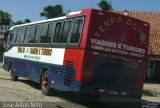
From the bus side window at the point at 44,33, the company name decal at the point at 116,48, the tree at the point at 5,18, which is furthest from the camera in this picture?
the tree at the point at 5,18


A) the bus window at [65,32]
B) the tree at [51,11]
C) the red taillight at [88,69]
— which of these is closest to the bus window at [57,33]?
the bus window at [65,32]

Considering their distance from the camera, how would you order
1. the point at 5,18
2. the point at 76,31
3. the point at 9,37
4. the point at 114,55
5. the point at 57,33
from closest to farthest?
the point at 114,55
the point at 76,31
the point at 57,33
the point at 9,37
the point at 5,18

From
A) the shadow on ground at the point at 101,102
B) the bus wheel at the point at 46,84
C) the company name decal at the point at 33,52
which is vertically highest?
the company name decal at the point at 33,52

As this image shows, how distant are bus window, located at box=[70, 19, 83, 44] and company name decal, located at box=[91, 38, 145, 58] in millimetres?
672

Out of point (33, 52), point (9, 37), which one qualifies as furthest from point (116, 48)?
point (9, 37)

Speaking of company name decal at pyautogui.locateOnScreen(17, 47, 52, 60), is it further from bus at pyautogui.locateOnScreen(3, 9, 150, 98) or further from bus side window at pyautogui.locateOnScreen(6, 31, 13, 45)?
bus side window at pyautogui.locateOnScreen(6, 31, 13, 45)

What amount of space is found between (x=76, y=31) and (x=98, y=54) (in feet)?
4.01

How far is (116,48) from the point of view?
49.5ft

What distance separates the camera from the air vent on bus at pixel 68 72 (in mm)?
15246

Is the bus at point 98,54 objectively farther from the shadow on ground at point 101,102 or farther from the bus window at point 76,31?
the shadow on ground at point 101,102

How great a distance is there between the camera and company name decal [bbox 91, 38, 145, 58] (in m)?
14.7

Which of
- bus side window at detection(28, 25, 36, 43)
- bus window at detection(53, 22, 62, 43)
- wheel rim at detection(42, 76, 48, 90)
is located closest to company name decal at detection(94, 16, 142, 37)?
bus window at detection(53, 22, 62, 43)

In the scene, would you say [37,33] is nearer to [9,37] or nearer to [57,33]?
[57,33]

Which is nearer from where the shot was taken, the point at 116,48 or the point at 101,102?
the point at 116,48
